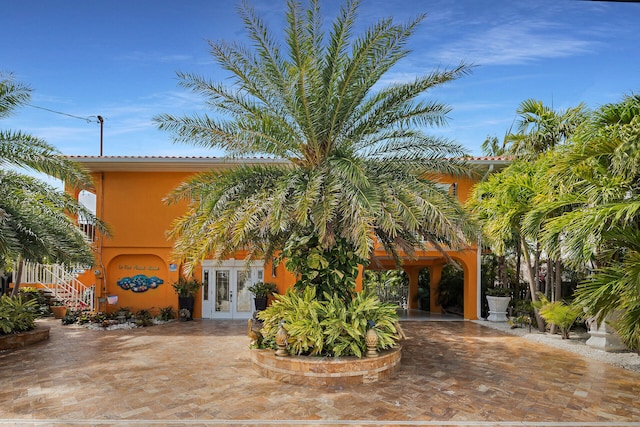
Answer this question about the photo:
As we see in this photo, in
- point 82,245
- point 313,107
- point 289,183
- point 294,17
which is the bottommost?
point 82,245

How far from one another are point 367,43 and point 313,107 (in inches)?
57.2

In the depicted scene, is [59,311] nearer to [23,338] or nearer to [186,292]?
[186,292]

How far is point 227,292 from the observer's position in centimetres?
1739

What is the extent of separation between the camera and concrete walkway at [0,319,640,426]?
6.31 m

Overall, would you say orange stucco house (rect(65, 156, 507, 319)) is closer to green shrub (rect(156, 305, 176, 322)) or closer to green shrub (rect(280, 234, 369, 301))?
green shrub (rect(156, 305, 176, 322))

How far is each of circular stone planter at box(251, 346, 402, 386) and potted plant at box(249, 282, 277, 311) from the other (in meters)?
8.03

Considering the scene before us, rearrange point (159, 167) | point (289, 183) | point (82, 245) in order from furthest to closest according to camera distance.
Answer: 1. point (159, 167)
2. point (82, 245)
3. point (289, 183)

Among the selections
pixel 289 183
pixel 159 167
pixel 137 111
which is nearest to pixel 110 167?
pixel 159 167

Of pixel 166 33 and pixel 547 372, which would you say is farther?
pixel 547 372

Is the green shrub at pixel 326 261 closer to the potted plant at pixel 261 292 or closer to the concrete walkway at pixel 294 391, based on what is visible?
the concrete walkway at pixel 294 391

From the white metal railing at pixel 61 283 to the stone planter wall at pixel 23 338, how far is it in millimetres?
4912

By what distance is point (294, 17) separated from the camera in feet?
26.3

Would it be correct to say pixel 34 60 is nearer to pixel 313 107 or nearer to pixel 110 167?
pixel 313 107

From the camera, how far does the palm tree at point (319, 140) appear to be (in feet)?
26.7
